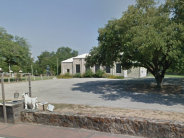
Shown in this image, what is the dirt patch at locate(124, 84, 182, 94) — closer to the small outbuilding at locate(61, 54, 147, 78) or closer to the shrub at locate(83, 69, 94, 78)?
the small outbuilding at locate(61, 54, 147, 78)

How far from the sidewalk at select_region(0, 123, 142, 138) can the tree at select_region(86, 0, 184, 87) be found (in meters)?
6.27

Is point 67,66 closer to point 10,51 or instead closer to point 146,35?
point 10,51

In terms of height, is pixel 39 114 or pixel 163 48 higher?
pixel 163 48

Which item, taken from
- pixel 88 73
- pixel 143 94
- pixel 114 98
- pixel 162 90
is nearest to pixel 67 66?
pixel 88 73

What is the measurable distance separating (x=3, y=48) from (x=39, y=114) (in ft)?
77.1

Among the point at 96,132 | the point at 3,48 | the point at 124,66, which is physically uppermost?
the point at 3,48

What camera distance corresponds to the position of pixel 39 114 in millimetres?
5543

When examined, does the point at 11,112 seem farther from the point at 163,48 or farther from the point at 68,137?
the point at 163,48

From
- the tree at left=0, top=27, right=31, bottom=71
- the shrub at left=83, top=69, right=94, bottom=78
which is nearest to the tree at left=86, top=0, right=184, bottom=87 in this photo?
the tree at left=0, top=27, right=31, bottom=71

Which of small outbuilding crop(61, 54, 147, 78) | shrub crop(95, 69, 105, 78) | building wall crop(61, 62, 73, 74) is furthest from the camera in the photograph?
building wall crop(61, 62, 73, 74)

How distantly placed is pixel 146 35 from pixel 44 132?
8034 millimetres

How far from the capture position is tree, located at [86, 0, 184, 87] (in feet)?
30.2

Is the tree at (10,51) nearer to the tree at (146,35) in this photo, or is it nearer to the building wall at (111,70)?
the building wall at (111,70)

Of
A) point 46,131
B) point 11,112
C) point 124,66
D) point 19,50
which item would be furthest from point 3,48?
point 46,131
